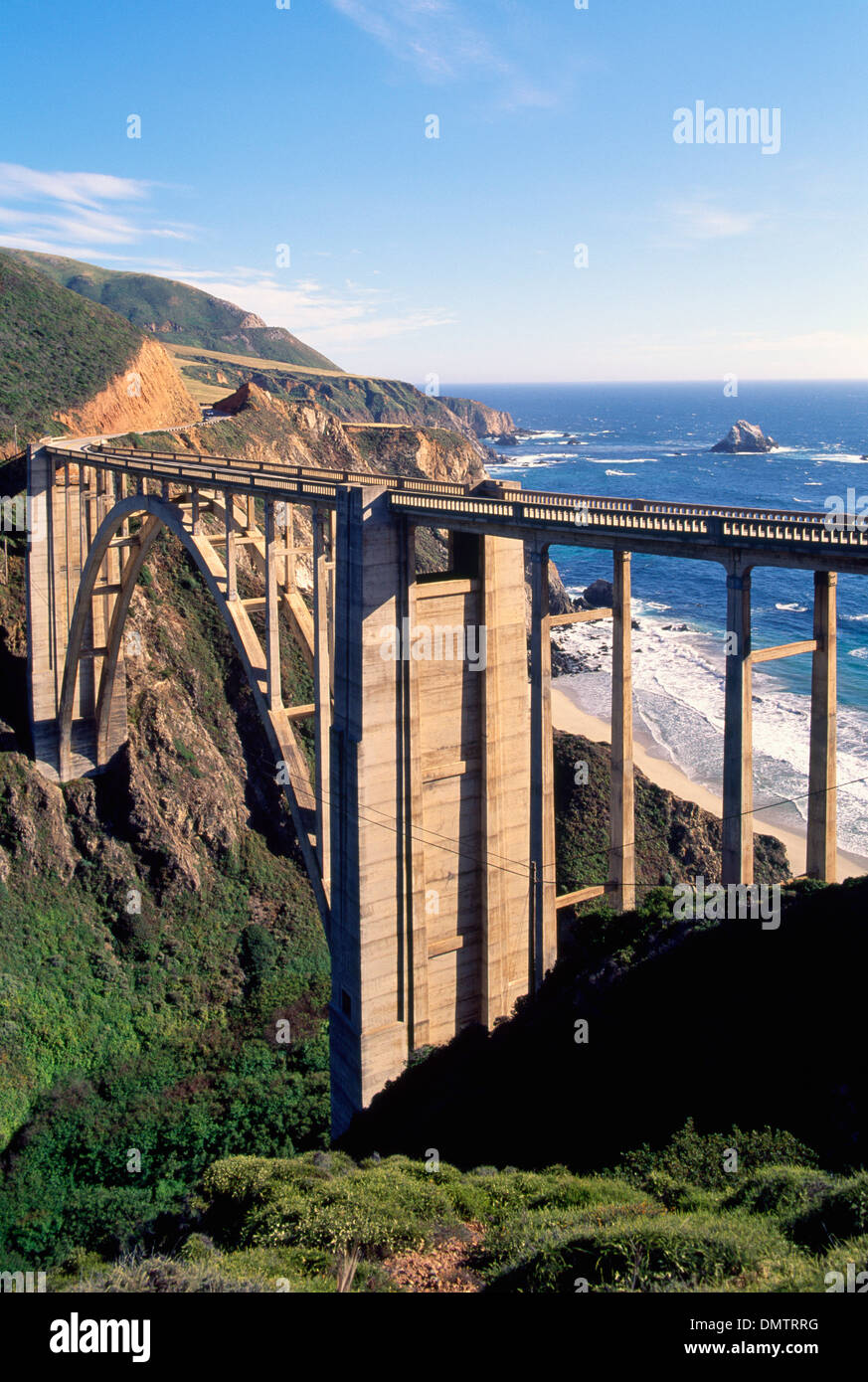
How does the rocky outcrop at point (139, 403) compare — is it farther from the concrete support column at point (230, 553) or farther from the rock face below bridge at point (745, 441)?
the rock face below bridge at point (745, 441)

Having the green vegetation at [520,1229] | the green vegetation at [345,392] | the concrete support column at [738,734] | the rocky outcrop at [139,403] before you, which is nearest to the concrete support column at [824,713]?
the concrete support column at [738,734]

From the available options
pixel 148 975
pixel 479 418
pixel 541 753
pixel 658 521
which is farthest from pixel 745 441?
pixel 658 521

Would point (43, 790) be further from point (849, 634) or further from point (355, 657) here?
point (849, 634)

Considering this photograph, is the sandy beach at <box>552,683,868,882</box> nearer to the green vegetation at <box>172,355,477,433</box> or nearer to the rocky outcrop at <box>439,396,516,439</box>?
the green vegetation at <box>172,355,477,433</box>

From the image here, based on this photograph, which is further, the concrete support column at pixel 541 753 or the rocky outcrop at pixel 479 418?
the rocky outcrop at pixel 479 418

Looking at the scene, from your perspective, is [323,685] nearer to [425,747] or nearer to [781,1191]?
[425,747]

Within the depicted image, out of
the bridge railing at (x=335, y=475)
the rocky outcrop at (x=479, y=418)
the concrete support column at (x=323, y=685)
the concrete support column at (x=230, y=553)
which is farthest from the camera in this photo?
the rocky outcrop at (x=479, y=418)
